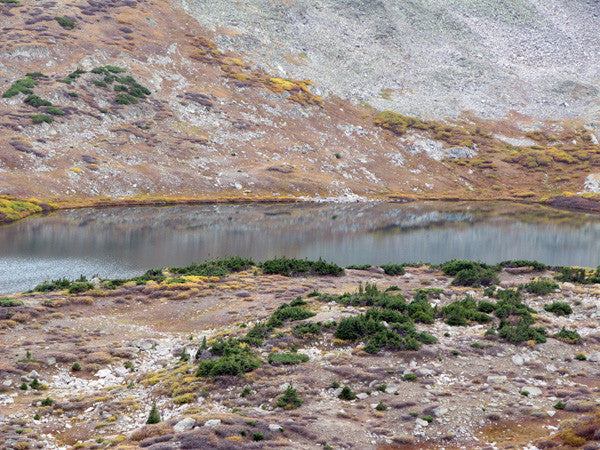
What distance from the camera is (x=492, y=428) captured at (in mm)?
17141

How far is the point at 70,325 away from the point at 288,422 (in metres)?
18.9

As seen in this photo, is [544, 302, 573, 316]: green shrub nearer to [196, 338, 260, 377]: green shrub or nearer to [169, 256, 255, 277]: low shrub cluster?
[196, 338, 260, 377]: green shrub

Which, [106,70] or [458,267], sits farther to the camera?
[106,70]

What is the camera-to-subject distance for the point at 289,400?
1847 cm

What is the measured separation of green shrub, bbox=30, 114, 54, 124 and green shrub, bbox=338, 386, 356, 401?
9294cm

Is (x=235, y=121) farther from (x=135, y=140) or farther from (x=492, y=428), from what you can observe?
(x=492, y=428)

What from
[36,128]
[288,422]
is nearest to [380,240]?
[288,422]

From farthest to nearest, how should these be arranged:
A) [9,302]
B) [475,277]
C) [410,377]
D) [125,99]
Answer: [125,99] < [475,277] < [9,302] < [410,377]

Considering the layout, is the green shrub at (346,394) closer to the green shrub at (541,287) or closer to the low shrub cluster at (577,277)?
the green shrub at (541,287)

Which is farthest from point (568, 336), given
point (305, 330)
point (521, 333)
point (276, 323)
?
point (276, 323)

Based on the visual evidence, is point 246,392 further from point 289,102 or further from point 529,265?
point 289,102

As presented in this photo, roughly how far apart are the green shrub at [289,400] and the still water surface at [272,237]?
32.8 m

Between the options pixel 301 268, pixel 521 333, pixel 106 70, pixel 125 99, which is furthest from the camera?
pixel 106 70

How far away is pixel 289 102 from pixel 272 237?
67516mm
